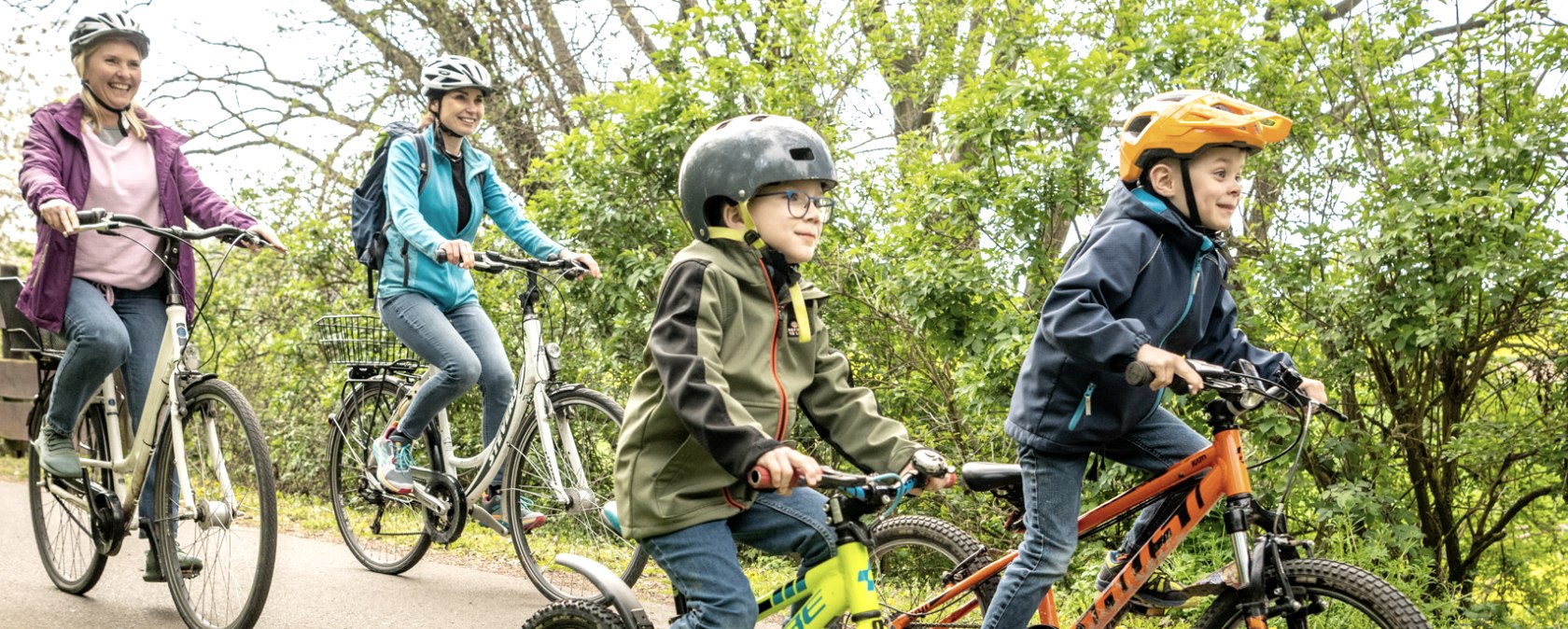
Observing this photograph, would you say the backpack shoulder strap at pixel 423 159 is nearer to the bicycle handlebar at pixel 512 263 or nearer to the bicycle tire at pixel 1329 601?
the bicycle handlebar at pixel 512 263

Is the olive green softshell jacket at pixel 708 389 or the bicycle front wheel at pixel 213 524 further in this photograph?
the bicycle front wheel at pixel 213 524

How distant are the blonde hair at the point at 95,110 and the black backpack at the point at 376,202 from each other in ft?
2.74

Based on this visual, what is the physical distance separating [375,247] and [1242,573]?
3751 mm

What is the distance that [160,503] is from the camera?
16.3 ft

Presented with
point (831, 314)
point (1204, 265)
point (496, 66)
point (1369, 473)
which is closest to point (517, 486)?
point (831, 314)

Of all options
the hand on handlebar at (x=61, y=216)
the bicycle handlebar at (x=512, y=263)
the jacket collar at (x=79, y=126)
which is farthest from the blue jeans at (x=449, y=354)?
the hand on handlebar at (x=61, y=216)

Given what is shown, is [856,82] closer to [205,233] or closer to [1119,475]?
[1119,475]

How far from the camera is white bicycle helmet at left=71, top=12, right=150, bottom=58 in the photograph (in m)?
4.93

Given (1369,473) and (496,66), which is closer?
(1369,473)

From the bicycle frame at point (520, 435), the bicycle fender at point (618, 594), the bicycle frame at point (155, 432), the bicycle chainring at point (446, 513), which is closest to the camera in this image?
the bicycle fender at point (618, 594)

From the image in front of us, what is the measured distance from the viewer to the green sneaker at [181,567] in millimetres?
4891

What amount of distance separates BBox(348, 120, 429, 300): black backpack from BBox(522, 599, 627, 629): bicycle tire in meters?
2.68

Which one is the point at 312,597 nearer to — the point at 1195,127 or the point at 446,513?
the point at 446,513

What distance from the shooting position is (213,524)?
4715 millimetres
